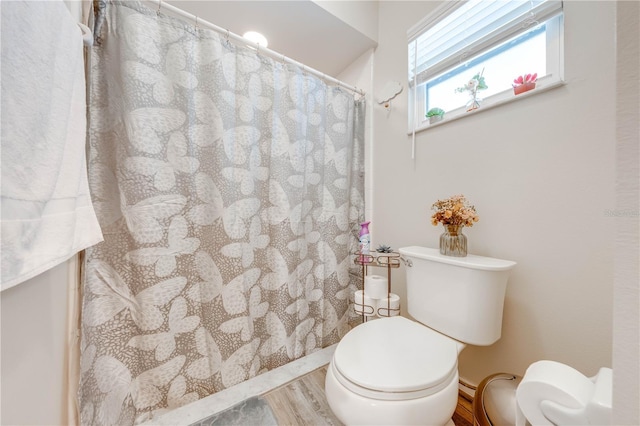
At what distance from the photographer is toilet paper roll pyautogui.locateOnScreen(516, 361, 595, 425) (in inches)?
15.5

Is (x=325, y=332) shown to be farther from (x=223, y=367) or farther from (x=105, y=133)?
(x=105, y=133)

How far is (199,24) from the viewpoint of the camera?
3.38 feet

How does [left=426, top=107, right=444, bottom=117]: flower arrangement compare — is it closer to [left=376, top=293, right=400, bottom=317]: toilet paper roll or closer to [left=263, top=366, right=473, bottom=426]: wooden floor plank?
[left=376, top=293, right=400, bottom=317]: toilet paper roll

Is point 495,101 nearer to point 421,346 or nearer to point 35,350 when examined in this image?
point 421,346

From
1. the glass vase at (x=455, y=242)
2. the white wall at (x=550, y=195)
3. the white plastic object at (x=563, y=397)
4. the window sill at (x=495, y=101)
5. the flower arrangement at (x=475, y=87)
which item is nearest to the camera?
the white plastic object at (x=563, y=397)

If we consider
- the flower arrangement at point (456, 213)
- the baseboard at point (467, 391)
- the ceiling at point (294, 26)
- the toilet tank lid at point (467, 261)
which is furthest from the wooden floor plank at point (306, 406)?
the ceiling at point (294, 26)

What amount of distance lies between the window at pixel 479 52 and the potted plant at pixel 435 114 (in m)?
0.04

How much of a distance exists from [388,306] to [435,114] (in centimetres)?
100

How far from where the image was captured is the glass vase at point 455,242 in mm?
939

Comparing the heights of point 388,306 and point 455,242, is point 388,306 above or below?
below

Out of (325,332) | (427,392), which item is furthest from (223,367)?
(427,392)

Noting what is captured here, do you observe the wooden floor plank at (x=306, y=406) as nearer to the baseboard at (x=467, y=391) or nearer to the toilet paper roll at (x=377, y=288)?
the baseboard at (x=467, y=391)

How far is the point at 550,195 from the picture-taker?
834 mm

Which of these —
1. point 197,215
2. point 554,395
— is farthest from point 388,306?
point 197,215
